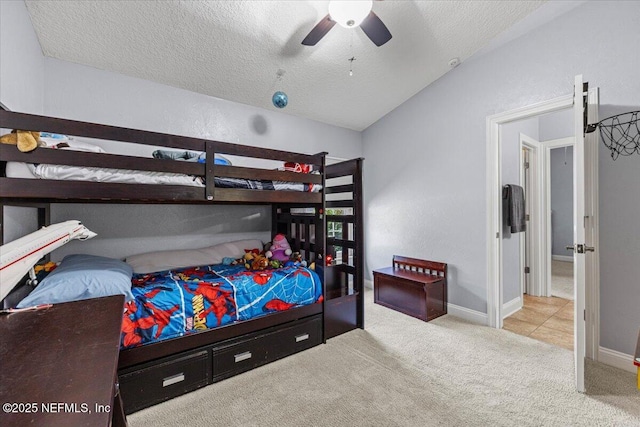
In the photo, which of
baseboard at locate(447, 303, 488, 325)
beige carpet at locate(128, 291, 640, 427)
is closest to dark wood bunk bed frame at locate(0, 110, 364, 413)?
beige carpet at locate(128, 291, 640, 427)

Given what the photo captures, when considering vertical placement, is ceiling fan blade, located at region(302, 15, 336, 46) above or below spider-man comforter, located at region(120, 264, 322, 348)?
above

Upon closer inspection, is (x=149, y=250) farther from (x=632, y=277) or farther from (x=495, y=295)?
(x=632, y=277)

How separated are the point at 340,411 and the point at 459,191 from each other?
249 cm

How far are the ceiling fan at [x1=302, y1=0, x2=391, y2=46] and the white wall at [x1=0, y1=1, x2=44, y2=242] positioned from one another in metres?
1.79

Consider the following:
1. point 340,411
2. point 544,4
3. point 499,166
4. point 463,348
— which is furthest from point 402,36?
point 340,411

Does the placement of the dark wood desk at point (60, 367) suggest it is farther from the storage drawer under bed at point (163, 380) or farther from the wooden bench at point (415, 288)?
the wooden bench at point (415, 288)

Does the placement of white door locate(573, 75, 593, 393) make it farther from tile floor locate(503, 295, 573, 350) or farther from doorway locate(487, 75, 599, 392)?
tile floor locate(503, 295, 573, 350)

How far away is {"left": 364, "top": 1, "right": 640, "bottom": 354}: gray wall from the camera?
82.8 inches

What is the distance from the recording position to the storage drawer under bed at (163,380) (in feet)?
5.41

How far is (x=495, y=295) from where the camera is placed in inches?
111

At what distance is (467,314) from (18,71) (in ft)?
14.0

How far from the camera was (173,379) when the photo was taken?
178cm

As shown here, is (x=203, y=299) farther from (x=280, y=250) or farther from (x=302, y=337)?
(x=280, y=250)

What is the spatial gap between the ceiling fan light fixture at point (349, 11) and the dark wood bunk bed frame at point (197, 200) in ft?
3.38
